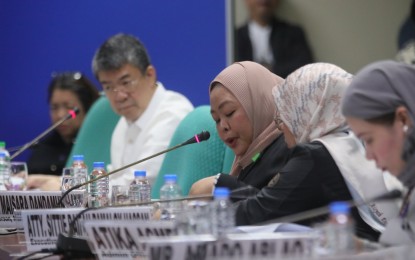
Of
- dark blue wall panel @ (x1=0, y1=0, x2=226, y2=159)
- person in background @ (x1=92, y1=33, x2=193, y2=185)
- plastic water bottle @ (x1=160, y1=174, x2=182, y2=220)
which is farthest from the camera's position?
dark blue wall panel @ (x1=0, y1=0, x2=226, y2=159)

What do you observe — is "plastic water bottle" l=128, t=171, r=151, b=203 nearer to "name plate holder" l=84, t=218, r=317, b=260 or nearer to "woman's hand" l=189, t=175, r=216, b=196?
"woman's hand" l=189, t=175, r=216, b=196

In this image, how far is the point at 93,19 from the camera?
5.95m

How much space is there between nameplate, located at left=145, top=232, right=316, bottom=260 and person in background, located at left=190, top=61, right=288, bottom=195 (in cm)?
125

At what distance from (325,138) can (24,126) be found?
373 cm

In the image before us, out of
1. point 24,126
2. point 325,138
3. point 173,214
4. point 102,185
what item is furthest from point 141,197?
point 24,126

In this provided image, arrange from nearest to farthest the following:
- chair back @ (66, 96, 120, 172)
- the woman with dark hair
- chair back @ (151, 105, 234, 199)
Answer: chair back @ (151, 105, 234, 199)
chair back @ (66, 96, 120, 172)
the woman with dark hair

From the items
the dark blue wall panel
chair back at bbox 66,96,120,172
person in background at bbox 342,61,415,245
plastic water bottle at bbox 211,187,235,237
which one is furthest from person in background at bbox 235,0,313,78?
plastic water bottle at bbox 211,187,235,237

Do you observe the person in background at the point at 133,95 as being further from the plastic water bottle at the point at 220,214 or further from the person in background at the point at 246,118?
the plastic water bottle at the point at 220,214

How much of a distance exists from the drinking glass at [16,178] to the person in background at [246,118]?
3.67 ft

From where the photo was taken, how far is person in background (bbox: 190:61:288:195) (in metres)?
3.31

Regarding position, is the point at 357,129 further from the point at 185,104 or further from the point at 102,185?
the point at 185,104

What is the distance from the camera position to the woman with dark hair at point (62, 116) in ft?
17.8

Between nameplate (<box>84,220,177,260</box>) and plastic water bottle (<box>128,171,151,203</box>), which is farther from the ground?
nameplate (<box>84,220,177,260</box>)

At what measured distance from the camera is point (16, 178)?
4215 mm
